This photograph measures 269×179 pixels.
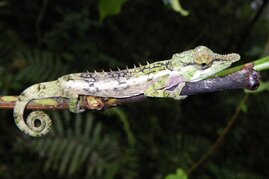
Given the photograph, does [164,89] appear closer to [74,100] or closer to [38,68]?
[74,100]

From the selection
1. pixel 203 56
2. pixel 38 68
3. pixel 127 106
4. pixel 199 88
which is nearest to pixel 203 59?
pixel 203 56

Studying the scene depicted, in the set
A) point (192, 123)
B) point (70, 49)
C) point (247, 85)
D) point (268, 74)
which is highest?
point (268, 74)

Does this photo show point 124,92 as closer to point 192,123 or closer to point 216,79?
point 216,79

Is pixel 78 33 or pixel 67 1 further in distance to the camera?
pixel 67 1

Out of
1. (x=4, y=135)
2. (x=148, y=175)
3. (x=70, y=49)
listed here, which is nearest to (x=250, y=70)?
(x=148, y=175)

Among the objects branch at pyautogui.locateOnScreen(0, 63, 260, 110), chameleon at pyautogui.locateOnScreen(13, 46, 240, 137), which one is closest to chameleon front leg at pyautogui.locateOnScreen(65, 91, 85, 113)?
chameleon at pyautogui.locateOnScreen(13, 46, 240, 137)

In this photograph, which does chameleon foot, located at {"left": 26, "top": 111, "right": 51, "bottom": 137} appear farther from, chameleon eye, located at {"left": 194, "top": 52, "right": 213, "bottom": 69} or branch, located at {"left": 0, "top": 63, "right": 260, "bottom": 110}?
chameleon eye, located at {"left": 194, "top": 52, "right": 213, "bottom": 69}
